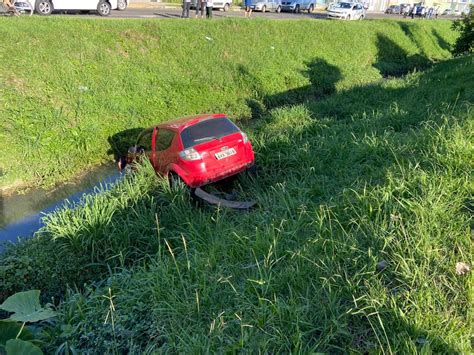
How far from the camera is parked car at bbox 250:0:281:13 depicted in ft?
107

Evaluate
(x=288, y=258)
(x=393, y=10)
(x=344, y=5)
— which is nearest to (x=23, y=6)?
(x=288, y=258)

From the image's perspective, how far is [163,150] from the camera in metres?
7.53

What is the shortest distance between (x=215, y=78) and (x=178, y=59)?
1.67 metres

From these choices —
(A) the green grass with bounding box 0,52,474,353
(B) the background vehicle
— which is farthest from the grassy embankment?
(B) the background vehicle

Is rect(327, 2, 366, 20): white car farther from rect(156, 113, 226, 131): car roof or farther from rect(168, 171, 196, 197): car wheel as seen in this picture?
rect(168, 171, 196, 197): car wheel

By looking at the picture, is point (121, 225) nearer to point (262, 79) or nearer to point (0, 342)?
point (0, 342)

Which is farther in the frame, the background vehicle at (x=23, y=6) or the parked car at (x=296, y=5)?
the parked car at (x=296, y=5)

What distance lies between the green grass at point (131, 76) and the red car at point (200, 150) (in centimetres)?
375

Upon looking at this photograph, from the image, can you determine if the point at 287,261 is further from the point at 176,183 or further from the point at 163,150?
the point at 163,150

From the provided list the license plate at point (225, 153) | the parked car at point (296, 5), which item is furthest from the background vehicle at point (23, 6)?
the parked car at point (296, 5)

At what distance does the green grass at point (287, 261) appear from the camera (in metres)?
2.98

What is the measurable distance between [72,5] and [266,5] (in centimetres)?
1936

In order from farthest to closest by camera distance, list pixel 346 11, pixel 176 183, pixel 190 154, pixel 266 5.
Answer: pixel 266 5
pixel 346 11
pixel 190 154
pixel 176 183

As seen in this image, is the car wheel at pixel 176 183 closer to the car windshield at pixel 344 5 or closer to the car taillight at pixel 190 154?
the car taillight at pixel 190 154
